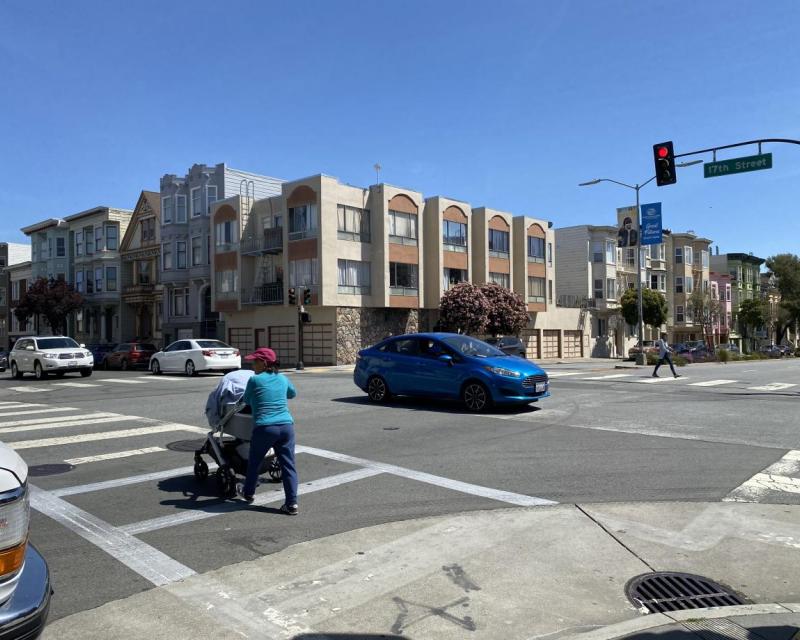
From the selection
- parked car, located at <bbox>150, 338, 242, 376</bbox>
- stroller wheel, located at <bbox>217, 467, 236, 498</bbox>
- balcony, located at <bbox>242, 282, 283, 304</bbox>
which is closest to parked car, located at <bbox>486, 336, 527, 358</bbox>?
parked car, located at <bbox>150, 338, 242, 376</bbox>

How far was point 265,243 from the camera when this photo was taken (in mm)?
41188

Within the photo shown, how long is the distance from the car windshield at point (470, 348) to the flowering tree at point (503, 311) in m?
28.0

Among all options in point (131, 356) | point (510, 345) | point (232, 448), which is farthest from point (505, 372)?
point (131, 356)

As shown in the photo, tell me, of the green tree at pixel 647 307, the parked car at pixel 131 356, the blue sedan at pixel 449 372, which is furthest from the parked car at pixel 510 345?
the green tree at pixel 647 307

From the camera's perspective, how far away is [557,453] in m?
9.00

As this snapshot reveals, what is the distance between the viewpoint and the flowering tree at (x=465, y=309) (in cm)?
4075

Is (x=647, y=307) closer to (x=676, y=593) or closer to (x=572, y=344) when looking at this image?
(x=572, y=344)

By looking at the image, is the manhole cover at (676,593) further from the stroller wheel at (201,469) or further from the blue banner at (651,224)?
the blue banner at (651,224)

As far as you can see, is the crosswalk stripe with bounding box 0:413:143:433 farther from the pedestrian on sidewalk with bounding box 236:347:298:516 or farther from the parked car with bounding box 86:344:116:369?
the parked car with bounding box 86:344:116:369

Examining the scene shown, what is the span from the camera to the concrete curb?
3859 millimetres

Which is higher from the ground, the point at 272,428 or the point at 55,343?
the point at 55,343

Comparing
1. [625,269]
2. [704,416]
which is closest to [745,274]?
[625,269]

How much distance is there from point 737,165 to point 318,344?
25734mm

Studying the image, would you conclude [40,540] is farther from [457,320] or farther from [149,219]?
[149,219]
